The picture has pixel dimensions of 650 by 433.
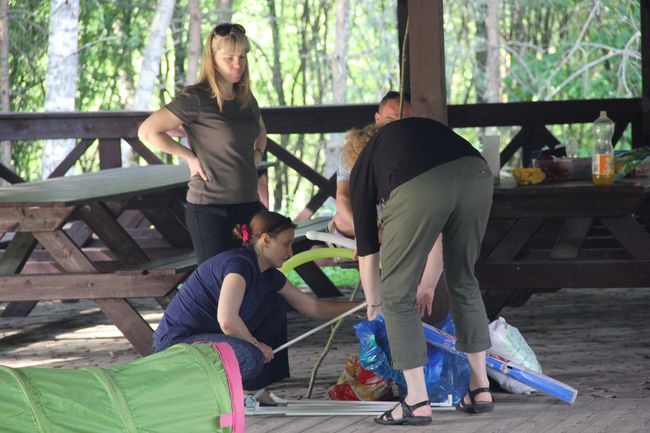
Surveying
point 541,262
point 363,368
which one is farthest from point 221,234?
point 541,262

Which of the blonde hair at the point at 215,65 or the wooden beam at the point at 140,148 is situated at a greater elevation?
the blonde hair at the point at 215,65

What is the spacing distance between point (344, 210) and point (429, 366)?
107 centimetres

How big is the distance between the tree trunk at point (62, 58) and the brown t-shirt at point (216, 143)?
34.6 ft

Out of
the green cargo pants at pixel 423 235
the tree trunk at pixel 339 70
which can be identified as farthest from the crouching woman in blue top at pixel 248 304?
the tree trunk at pixel 339 70

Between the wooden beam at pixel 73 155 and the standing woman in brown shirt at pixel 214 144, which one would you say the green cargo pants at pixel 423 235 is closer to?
the standing woman in brown shirt at pixel 214 144

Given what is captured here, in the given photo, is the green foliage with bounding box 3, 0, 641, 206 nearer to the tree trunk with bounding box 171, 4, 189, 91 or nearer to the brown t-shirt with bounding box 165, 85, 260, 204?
the tree trunk with bounding box 171, 4, 189, 91

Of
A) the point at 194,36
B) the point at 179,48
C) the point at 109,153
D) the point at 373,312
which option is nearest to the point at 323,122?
the point at 109,153

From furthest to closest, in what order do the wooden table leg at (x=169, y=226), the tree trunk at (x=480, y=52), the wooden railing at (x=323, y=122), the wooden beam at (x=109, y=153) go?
1. the tree trunk at (x=480, y=52)
2. the wooden beam at (x=109, y=153)
3. the wooden railing at (x=323, y=122)
4. the wooden table leg at (x=169, y=226)

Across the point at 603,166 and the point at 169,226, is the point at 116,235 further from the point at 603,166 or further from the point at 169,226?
the point at 603,166

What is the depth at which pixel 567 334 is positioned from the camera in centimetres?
565

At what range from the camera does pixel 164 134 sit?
4641 mm

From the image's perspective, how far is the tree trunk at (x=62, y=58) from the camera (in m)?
14.8

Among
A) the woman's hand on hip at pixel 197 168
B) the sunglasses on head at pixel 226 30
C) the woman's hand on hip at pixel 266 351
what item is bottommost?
the woman's hand on hip at pixel 266 351

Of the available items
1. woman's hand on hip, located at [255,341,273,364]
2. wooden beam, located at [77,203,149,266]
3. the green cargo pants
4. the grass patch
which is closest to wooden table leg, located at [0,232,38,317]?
wooden beam, located at [77,203,149,266]
